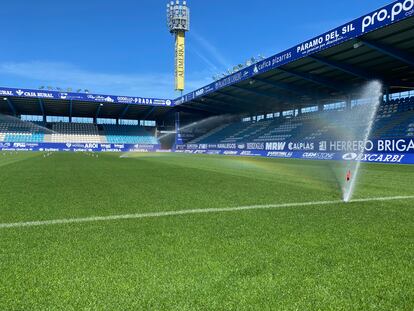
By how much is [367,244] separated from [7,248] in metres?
4.21

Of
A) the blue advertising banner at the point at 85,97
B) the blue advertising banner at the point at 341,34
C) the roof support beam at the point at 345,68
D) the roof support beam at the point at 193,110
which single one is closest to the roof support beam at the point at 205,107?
the roof support beam at the point at 193,110

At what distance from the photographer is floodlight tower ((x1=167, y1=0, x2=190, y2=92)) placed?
8112cm

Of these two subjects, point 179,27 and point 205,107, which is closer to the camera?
point 205,107

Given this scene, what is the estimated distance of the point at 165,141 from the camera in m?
77.4

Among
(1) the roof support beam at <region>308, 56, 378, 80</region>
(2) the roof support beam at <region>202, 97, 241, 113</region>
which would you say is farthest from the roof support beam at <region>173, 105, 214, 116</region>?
(1) the roof support beam at <region>308, 56, 378, 80</region>

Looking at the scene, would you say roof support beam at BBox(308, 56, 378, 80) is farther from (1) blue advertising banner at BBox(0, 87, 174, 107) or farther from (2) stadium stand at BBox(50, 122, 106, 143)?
(2) stadium stand at BBox(50, 122, 106, 143)

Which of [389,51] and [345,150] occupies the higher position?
[389,51]

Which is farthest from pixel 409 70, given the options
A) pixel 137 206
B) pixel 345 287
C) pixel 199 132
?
pixel 199 132

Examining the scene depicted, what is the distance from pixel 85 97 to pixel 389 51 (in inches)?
1835

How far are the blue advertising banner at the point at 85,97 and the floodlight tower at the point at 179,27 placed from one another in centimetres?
1812

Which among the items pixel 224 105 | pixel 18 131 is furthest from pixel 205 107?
pixel 18 131

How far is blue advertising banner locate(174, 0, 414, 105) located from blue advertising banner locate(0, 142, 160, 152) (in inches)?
1494

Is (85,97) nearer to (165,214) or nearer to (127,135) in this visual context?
(127,135)

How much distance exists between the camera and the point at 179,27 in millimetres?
Answer: 84188
